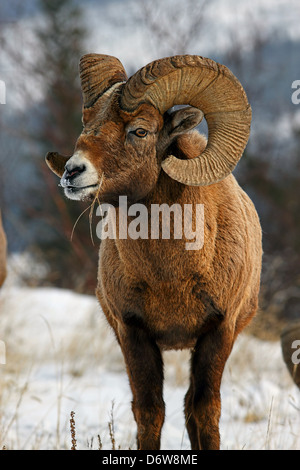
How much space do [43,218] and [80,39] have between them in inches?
241

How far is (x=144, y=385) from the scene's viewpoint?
404 centimetres

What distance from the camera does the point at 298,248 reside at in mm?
17219

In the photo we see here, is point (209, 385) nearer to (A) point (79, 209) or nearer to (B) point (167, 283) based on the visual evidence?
(B) point (167, 283)

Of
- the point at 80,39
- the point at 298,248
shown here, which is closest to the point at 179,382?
the point at 298,248

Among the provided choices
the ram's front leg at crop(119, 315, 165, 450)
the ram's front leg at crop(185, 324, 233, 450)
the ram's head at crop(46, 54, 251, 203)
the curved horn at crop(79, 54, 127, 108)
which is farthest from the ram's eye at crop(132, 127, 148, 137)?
the ram's front leg at crop(185, 324, 233, 450)

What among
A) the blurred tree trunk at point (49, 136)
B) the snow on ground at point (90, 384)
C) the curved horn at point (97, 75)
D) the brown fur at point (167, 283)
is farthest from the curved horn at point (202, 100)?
the blurred tree trunk at point (49, 136)

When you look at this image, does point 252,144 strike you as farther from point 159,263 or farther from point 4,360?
point 159,263

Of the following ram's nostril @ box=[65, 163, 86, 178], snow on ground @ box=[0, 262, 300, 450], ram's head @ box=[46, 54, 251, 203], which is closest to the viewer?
ram's nostril @ box=[65, 163, 86, 178]

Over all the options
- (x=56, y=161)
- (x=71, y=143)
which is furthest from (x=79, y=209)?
(x=56, y=161)

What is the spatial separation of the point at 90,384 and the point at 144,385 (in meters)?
4.37

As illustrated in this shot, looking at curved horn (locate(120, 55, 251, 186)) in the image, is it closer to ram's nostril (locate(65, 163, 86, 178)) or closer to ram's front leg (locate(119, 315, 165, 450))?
ram's nostril (locate(65, 163, 86, 178))

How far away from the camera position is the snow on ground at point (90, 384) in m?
5.94

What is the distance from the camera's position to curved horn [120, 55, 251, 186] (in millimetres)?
3674

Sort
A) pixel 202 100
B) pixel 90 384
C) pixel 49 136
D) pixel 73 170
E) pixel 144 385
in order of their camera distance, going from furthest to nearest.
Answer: pixel 49 136
pixel 90 384
pixel 144 385
pixel 202 100
pixel 73 170
